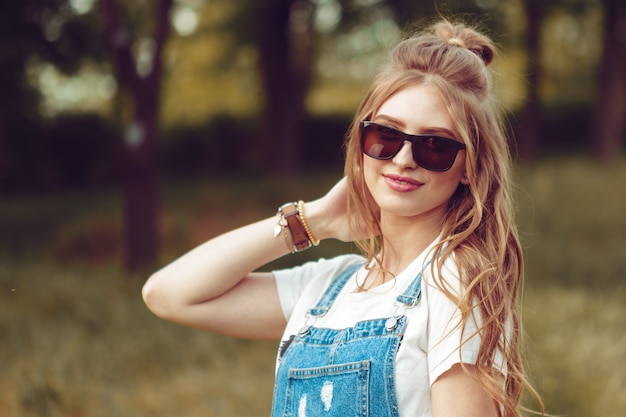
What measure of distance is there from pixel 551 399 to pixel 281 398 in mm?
3082

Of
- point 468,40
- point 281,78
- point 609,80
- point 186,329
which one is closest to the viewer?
point 468,40

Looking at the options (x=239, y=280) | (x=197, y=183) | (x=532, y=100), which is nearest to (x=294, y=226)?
(x=239, y=280)

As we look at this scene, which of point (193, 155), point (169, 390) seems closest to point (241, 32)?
point (193, 155)

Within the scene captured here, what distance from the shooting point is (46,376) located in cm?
520

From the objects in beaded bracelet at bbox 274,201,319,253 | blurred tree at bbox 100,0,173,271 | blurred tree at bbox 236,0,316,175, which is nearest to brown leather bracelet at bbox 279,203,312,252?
beaded bracelet at bbox 274,201,319,253

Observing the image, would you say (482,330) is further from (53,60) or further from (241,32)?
(241,32)

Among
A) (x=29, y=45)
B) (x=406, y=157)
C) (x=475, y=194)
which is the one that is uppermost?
(x=29, y=45)

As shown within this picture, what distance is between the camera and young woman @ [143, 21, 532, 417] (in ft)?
5.62

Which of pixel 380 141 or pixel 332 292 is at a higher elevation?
pixel 380 141

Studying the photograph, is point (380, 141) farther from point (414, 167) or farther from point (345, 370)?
point (345, 370)

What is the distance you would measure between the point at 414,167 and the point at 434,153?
65mm

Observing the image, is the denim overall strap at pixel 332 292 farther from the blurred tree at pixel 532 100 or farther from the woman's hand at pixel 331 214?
the blurred tree at pixel 532 100

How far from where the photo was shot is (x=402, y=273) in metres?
1.93

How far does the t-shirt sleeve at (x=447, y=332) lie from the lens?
1.66 metres
